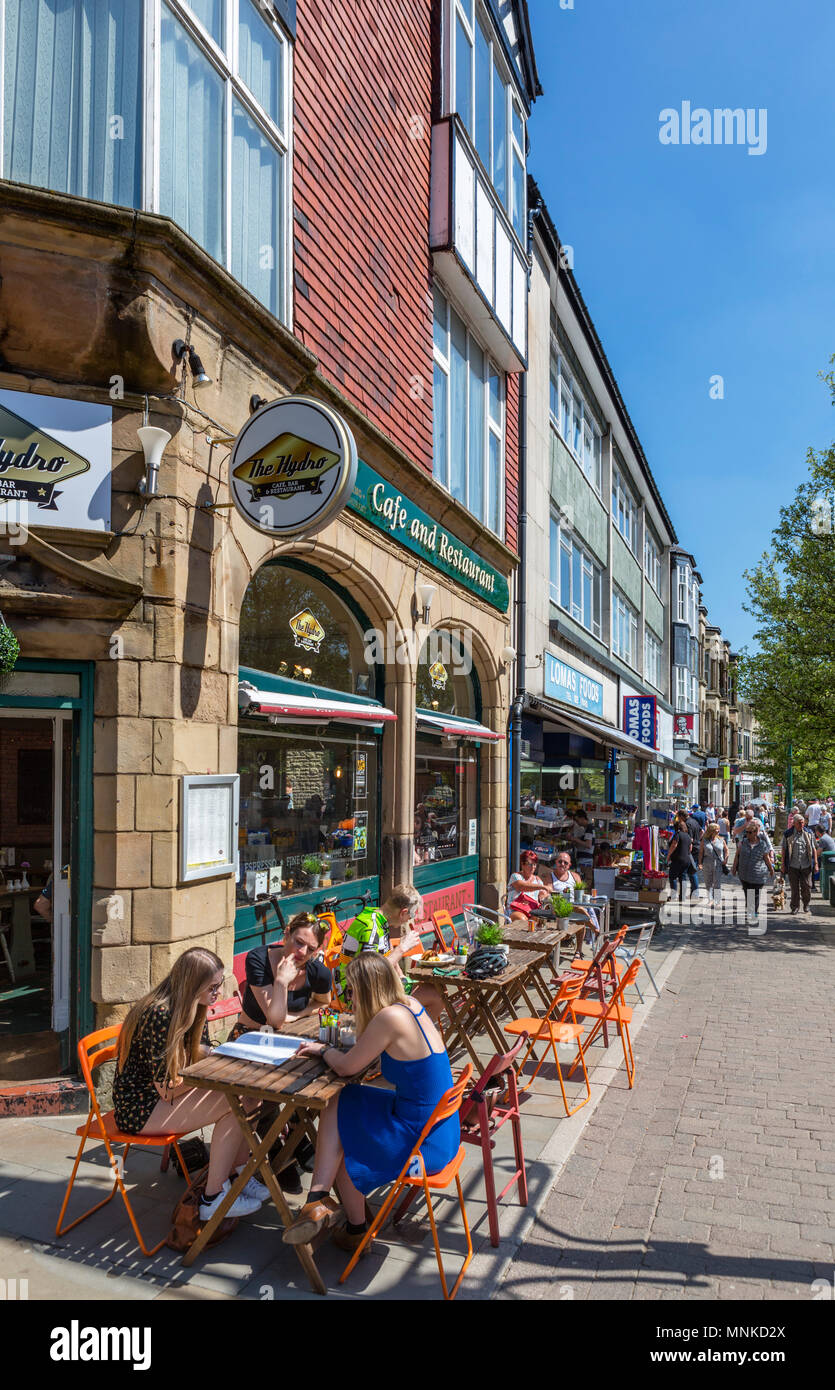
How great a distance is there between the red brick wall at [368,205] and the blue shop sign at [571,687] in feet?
20.3

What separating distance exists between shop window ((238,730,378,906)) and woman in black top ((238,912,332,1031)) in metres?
1.84

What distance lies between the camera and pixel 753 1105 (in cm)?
614

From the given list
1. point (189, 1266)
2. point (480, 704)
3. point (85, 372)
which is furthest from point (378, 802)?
point (189, 1266)

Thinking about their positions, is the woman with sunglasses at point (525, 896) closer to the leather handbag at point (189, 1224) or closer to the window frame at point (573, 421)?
the leather handbag at point (189, 1224)

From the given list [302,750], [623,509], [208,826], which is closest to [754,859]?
[302,750]

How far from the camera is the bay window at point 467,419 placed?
11773 millimetres

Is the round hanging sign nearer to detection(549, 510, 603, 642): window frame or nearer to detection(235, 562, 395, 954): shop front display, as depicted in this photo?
detection(235, 562, 395, 954): shop front display

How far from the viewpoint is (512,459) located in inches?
574

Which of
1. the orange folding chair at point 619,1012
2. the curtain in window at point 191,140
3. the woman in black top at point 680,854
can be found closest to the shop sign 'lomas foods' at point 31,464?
the curtain in window at point 191,140

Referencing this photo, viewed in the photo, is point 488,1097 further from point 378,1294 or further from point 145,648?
point 145,648

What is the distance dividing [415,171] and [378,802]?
24.1 feet

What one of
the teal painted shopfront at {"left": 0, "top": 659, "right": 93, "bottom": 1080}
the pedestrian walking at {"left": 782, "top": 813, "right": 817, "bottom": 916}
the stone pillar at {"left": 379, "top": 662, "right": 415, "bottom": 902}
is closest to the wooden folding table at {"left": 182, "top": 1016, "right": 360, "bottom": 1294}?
the teal painted shopfront at {"left": 0, "top": 659, "right": 93, "bottom": 1080}

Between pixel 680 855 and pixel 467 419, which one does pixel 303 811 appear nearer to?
pixel 467 419

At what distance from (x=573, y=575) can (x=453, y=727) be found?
9640 millimetres
